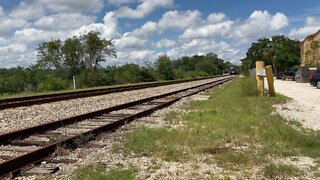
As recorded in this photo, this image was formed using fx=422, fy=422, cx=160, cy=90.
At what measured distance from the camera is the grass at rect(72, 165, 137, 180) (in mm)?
6645

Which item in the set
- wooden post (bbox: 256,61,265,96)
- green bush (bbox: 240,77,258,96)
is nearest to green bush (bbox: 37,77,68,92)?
green bush (bbox: 240,77,258,96)

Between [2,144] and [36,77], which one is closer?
[2,144]

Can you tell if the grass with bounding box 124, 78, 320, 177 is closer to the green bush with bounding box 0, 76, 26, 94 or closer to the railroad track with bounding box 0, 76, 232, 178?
the railroad track with bounding box 0, 76, 232, 178

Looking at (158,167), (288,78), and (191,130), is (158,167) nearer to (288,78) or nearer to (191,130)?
(191,130)

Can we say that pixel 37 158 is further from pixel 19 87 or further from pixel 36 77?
pixel 36 77

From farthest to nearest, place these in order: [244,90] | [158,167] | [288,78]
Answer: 1. [288,78]
2. [244,90]
3. [158,167]

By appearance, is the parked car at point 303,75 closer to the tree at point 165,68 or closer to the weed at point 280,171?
the tree at point 165,68

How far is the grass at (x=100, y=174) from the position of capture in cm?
664

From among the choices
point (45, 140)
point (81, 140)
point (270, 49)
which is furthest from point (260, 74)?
point (270, 49)

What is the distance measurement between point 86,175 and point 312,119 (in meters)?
9.99

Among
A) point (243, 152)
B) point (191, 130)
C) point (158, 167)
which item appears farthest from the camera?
point (191, 130)

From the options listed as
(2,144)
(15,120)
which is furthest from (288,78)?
(2,144)

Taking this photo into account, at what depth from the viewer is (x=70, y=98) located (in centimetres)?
2381

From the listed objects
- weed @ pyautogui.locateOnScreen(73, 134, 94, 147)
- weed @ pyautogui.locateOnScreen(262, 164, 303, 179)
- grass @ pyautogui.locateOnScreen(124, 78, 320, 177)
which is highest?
weed @ pyautogui.locateOnScreen(73, 134, 94, 147)
